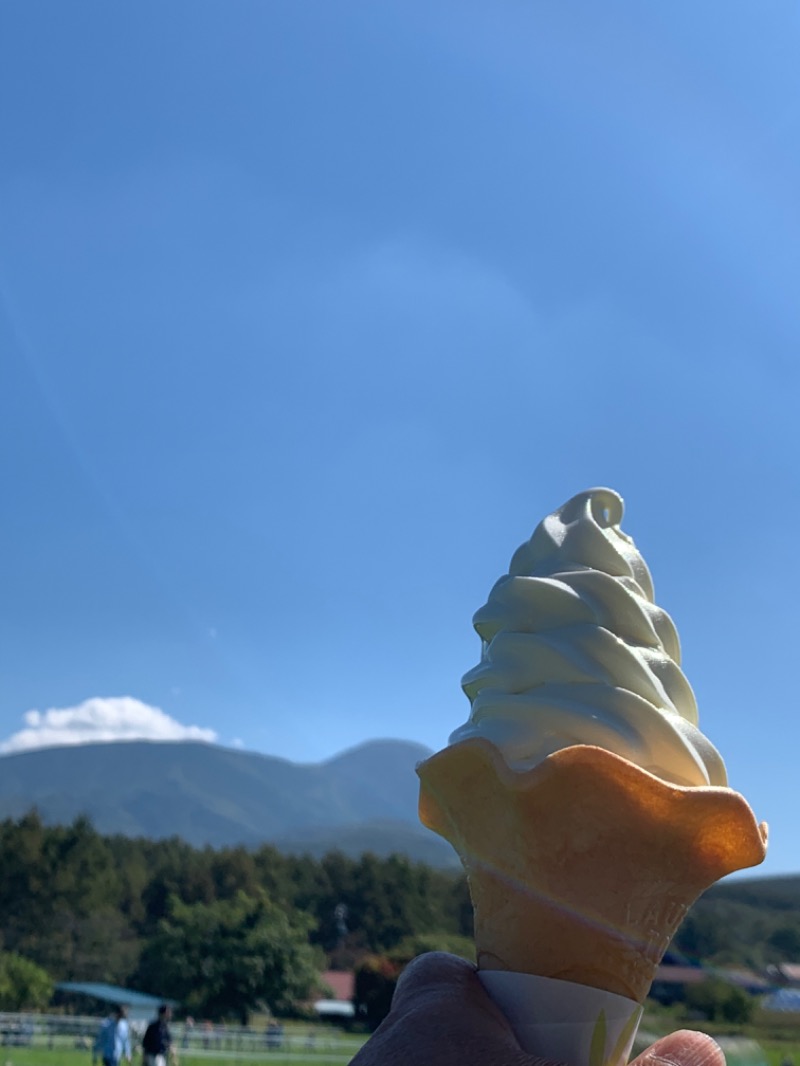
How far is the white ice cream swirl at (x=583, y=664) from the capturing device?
3086mm

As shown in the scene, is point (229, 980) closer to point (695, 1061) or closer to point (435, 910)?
point (435, 910)

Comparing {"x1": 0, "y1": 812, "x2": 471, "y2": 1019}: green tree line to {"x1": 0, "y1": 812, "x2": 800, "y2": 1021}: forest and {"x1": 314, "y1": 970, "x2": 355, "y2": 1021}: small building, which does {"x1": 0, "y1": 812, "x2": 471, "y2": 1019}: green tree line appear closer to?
{"x1": 0, "y1": 812, "x2": 800, "y2": 1021}: forest

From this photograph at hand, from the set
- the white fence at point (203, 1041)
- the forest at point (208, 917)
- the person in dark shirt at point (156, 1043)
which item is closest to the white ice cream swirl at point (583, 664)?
the person in dark shirt at point (156, 1043)

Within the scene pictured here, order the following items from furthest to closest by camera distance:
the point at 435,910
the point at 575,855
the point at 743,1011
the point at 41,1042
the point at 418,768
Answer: the point at 435,910
the point at 41,1042
the point at 743,1011
the point at 418,768
the point at 575,855

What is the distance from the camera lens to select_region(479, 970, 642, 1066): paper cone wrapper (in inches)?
120

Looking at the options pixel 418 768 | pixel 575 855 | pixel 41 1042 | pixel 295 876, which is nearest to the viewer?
pixel 575 855

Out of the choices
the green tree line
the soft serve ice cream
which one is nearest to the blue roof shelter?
the green tree line

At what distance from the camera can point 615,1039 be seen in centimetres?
310

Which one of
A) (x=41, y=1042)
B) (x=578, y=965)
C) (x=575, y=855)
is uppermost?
(x=575, y=855)

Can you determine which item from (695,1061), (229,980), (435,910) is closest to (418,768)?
(695,1061)

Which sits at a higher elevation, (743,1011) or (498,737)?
(498,737)

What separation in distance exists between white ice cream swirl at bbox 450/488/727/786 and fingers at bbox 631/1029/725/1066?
785mm

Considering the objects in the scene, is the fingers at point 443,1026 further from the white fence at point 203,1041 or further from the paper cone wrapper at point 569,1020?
the white fence at point 203,1041

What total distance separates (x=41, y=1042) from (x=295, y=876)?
96.1ft
